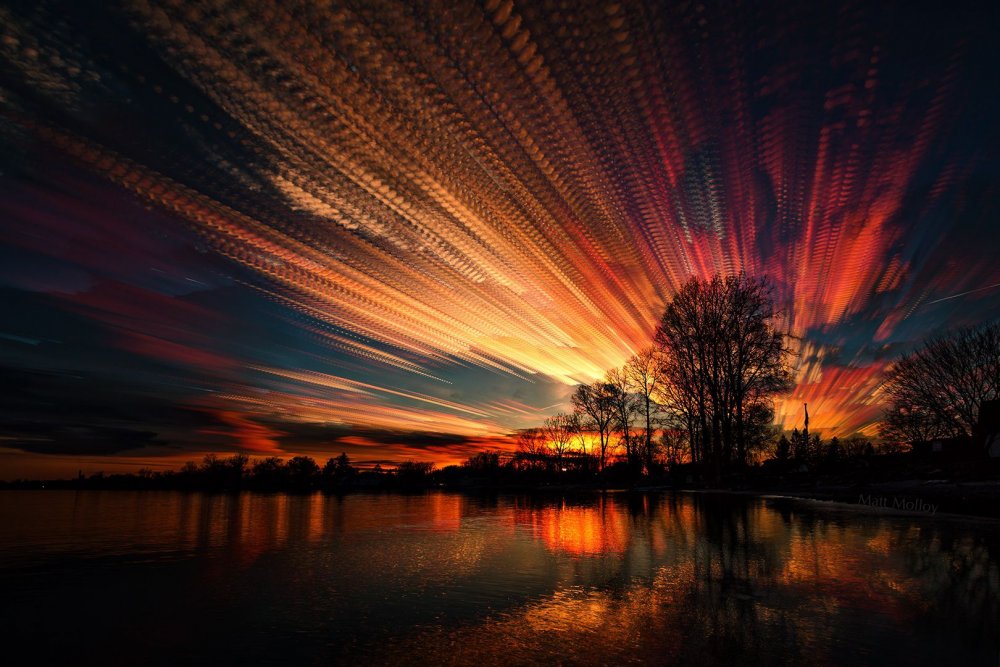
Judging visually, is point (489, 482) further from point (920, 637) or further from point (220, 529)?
point (920, 637)

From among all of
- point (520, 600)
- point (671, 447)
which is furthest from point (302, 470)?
point (520, 600)

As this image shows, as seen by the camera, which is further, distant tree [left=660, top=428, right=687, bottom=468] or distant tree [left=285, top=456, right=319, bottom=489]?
distant tree [left=285, top=456, right=319, bottom=489]

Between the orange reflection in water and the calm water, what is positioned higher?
the calm water

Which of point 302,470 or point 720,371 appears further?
point 302,470

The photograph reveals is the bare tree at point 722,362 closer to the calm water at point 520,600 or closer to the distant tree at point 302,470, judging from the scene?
the calm water at point 520,600

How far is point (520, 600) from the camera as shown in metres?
8.02

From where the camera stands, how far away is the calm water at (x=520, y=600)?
5.73m

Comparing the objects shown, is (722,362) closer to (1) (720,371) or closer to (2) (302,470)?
(1) (720,371)

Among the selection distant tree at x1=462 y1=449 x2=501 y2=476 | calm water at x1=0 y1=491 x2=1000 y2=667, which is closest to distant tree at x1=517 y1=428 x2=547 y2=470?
distant tree at x1=462 y1=449 x2=501 y2=476

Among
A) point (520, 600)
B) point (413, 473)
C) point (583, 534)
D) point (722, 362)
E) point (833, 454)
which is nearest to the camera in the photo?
point (520, 600)

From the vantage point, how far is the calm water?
5727 mm

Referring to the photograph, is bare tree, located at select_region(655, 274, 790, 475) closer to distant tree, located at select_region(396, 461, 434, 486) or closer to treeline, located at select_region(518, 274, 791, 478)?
treeline, located at select_region(518, 274, 791, 478)

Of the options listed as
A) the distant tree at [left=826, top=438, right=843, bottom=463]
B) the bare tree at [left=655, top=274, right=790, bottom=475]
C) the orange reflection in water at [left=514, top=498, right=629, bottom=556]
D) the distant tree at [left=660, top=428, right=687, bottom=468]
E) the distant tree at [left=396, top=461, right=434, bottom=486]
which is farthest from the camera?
the distant tree at [left=396, top=461, right=434, bottom=486]

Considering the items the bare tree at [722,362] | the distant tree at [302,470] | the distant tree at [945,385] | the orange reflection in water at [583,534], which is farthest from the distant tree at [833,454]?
the distant tree at [302,470]
